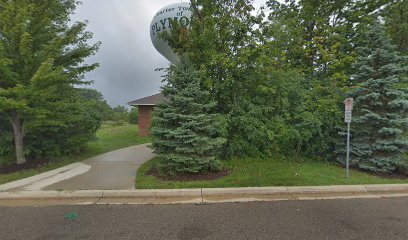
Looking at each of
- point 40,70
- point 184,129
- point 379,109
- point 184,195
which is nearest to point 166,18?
point 40,70

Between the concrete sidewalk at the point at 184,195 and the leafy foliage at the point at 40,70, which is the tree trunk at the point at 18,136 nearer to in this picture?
the leafy foliage at the point at 40,70

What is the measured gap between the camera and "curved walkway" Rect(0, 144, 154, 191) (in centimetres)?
540

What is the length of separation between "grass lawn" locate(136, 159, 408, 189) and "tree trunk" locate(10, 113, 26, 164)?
400cm

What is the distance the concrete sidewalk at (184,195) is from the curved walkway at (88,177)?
30cm

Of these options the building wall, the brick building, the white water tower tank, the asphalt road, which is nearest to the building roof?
the brick building

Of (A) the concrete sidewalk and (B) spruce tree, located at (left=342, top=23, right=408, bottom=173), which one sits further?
(B) spruce tree, located at (left=342, top=23, right=408, bottom=173)

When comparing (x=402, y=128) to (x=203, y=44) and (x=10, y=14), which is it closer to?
(x=203, y=44)

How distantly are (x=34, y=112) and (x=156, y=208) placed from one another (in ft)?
15.2

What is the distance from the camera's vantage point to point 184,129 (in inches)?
241

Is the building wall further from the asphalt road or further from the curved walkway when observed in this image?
the asphalt road

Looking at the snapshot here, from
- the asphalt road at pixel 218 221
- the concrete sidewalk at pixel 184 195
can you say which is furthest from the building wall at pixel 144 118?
the asphalt road at pixel 218 221

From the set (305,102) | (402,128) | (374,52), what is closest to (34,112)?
(305,102)

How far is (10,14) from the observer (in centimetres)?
629

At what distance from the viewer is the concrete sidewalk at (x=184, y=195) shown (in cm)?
474
